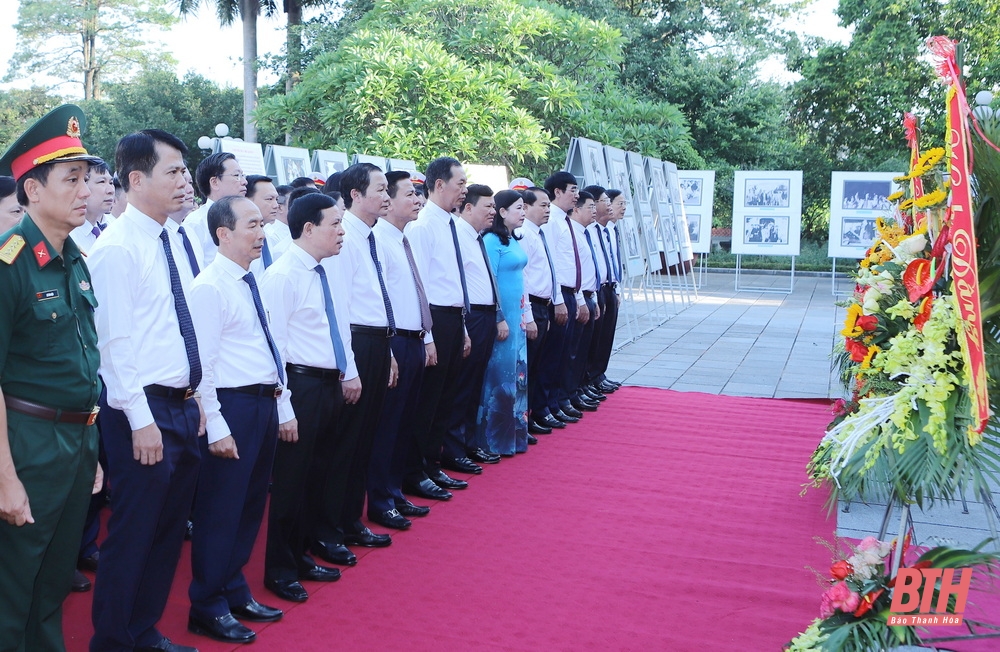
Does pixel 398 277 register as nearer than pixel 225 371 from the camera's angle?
No

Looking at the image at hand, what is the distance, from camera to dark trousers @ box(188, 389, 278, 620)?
3059mm

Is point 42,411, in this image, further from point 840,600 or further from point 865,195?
point 865,195

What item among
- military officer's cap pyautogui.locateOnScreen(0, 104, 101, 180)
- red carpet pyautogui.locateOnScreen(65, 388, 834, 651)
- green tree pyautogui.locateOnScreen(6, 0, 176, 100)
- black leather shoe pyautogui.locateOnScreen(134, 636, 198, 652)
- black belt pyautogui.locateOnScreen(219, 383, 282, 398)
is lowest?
red carpet pyautogui.locateOnScreen(65, 388, 834, 651)

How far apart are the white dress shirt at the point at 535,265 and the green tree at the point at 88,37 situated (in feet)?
82.8

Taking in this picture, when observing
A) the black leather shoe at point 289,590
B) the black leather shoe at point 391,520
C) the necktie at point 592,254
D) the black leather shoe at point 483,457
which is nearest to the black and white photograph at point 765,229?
the necktie at point 592,254

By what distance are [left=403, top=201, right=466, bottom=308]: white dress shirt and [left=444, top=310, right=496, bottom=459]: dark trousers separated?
289mm

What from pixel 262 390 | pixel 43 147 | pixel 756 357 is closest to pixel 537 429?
pixel 262 390

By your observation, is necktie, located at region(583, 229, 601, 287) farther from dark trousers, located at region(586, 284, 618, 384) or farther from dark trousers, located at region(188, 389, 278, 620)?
dark trousers, located at region(188, 389, 278, 620)

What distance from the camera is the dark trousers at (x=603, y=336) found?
730cm

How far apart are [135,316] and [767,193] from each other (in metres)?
14.2

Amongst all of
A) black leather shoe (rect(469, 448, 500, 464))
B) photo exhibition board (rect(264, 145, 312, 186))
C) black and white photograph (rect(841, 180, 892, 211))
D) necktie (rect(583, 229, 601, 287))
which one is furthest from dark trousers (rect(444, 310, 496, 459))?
black and white photograph (rect(841, 180, 892, 211))

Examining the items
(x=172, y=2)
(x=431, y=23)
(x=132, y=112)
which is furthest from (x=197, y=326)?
(x=132, y=112)

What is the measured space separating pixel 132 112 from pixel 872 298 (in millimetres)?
24092

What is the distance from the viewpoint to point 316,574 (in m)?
3.58
